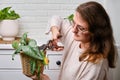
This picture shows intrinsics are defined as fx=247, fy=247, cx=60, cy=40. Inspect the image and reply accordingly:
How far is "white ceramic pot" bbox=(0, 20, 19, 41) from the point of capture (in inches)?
84.7

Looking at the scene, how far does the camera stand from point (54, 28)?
4.98 feet

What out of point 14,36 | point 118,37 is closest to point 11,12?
point 14,36

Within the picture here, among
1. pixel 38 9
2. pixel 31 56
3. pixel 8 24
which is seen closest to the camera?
pixel 31 56

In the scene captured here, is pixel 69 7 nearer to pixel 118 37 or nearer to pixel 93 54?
pixel 118 37

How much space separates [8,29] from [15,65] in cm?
34

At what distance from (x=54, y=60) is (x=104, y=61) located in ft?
2.54

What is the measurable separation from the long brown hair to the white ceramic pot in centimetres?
100

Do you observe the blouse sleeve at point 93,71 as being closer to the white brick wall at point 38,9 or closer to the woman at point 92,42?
the woman at point 92,42

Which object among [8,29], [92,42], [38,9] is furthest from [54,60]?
[92,42]

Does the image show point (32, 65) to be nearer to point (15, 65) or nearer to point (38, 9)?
point (15, 65)

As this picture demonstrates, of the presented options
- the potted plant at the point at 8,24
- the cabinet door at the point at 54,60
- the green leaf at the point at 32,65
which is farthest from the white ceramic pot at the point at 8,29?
the green leaf at the point at 32,65

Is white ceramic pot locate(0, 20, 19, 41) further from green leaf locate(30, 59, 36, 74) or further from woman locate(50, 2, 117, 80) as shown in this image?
green leaf locate(30, 59, 36, 74)

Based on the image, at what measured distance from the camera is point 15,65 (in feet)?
6.70

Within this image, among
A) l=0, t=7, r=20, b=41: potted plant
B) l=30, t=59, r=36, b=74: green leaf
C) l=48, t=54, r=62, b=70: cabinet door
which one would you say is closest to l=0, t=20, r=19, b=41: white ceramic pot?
l=0, t=7, r=20, b=41: potted plant
